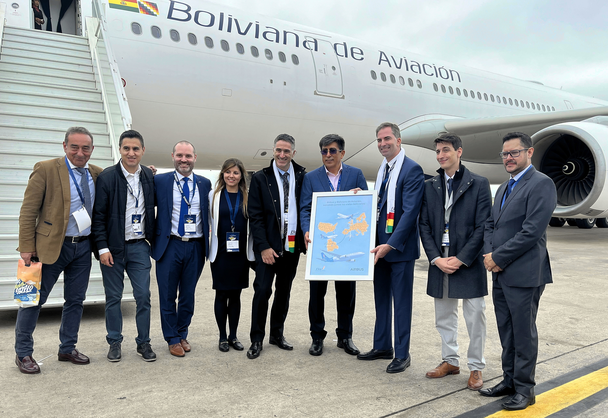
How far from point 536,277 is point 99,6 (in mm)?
6427

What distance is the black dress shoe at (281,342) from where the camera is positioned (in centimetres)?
353

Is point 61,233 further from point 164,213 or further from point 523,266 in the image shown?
point 523,266

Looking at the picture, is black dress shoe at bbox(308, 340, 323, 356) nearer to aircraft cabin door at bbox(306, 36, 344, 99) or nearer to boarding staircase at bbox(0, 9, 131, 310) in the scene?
boarding staircase at bbox(0, 9, 131, 310)

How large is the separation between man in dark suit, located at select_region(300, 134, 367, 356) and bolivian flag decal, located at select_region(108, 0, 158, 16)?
461 centimetres

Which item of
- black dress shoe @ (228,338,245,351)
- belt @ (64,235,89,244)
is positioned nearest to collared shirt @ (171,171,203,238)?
belt @ (64,235,89,244)

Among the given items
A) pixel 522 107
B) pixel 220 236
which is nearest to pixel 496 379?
pixel 220 236

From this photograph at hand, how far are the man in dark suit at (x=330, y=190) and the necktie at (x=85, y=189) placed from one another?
1.49 meters

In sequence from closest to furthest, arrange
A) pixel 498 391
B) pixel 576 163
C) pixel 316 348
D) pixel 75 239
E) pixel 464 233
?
1. pixel 498 391
2. pixel 464 233
3. pixel 75 239
4. pixel 316 348
5. pixel 576 163

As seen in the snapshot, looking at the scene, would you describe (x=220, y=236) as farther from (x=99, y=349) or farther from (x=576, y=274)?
(x=576, y=274)

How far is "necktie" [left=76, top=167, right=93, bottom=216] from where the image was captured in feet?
10.7

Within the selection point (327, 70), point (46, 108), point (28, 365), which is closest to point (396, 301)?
point (28, 365)

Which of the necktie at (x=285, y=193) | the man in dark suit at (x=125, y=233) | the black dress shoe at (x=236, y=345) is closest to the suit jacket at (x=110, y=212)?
the man in dark suit at (x=125, y=233)

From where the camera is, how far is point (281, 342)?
356cm

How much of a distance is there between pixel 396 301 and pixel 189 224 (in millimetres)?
1596
